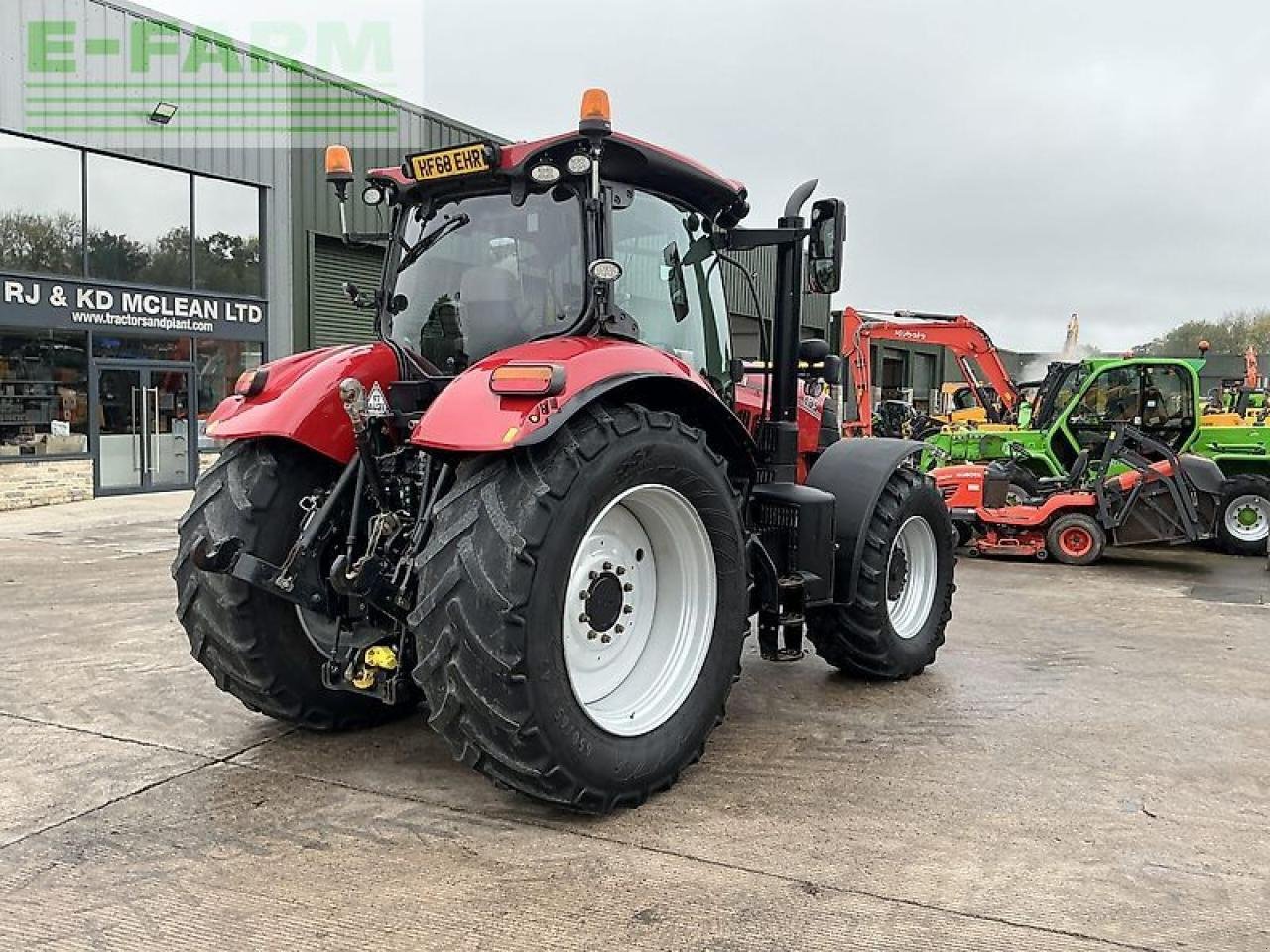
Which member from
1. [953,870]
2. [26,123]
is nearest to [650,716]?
[953,870]

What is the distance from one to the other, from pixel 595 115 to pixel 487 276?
0.83 metres

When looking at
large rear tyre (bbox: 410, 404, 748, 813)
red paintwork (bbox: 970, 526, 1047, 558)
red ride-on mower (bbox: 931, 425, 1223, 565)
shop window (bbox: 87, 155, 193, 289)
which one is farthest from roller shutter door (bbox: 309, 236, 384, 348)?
large rear tyre (bbox: 410, 404, 748, 813)

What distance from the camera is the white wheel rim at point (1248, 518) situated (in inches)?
427

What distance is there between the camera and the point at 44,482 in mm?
14469

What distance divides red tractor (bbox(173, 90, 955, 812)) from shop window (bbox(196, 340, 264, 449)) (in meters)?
13.3

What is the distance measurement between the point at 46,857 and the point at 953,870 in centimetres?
273

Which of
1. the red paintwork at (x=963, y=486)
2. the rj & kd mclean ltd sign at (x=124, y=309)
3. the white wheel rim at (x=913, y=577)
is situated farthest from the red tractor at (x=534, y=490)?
the rj & kd mclean ltd sign at (x=124, y=309)

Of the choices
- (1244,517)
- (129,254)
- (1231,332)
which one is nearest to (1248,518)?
(1244,517)

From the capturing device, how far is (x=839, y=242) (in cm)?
462

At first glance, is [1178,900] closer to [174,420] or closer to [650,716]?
[650,716]

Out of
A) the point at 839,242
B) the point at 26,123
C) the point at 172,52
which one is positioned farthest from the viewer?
the point at 172,52

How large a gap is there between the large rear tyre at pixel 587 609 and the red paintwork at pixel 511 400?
143mm

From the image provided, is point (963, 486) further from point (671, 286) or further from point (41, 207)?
point (41, 207)

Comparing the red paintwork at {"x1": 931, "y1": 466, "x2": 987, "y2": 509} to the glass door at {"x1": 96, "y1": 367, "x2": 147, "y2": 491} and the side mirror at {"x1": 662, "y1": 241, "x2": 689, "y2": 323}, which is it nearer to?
the side mirror at {"x1": 662, "y1": 241, "x2": 689, "y2": 323}
